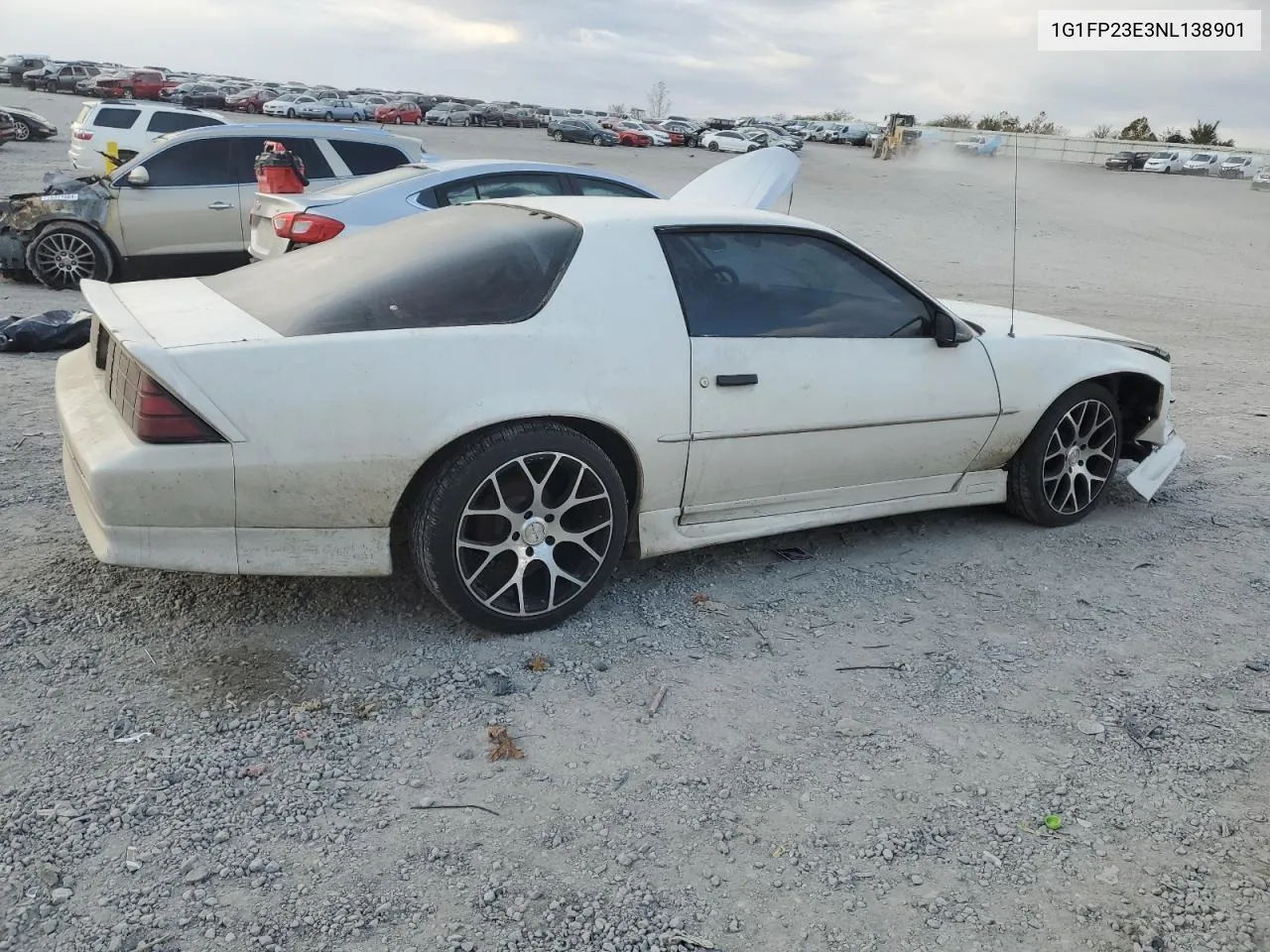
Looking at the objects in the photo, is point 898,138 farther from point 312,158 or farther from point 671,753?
point 671,753

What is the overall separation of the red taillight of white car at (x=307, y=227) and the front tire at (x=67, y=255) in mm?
3008

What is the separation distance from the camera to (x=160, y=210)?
9.70 m

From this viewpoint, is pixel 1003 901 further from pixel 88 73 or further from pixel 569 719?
pixel 88 73

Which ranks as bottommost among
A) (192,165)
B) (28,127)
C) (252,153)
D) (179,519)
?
(179,519)

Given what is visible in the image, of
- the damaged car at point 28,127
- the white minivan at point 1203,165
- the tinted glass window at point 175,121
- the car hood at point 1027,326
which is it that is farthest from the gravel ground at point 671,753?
the white minivan at point 1203,165

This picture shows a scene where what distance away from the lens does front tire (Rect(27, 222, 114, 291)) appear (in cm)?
955

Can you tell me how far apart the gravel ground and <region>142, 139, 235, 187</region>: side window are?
565 cm

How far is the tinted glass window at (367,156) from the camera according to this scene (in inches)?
406

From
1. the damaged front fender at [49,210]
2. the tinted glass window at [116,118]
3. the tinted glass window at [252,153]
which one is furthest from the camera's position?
the tinted glass window at [116,118]

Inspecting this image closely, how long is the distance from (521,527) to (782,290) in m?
1.41

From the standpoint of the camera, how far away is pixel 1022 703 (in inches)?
134

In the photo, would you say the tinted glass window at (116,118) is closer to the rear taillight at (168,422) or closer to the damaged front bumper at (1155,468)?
the rear taillight at (168,422)

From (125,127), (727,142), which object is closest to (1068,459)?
(125,127)

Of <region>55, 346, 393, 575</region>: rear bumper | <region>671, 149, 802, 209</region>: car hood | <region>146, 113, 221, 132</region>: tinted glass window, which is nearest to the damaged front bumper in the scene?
<region>671, 149, 802, 209</region>: car hood
